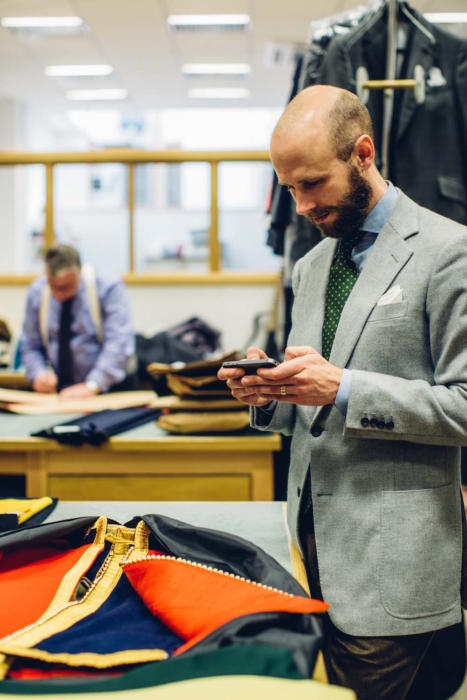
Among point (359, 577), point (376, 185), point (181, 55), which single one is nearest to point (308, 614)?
point (359, 577)

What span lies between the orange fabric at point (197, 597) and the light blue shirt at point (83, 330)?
1975mm

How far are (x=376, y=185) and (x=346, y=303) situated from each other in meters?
0.24

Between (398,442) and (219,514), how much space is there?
45 centimetres

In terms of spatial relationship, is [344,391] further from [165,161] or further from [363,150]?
[165,161]

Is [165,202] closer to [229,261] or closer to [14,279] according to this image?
[229,261]

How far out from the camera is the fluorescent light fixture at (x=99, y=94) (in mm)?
7898

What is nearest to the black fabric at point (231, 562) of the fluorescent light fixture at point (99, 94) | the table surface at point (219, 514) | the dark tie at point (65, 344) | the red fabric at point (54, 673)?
the red fabric at point (54, 673)

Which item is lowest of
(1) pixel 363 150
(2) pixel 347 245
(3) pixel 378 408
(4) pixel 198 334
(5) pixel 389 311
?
(4) pixel 198 334

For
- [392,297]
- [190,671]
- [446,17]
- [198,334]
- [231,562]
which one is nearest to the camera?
[190,671]

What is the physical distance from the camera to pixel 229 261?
23.1ft

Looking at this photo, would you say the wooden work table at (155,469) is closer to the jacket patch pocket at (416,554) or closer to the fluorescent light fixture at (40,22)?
the jacket patch pocket at (416,554)

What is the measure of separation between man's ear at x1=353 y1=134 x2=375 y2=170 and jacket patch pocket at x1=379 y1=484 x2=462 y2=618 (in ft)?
1.90

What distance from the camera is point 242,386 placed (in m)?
1.11

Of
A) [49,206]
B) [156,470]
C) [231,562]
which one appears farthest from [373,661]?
[49,206]
